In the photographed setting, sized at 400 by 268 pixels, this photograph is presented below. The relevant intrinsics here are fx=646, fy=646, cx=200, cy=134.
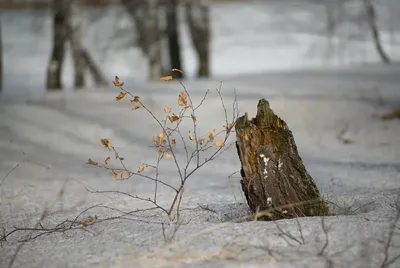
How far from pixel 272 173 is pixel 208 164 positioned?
3.79m

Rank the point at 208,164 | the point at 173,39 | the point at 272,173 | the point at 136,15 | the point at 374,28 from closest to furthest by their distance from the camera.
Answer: the point at 272,173 → the point at 208,164 → the point at 173,39 → the point at 136,15 → the point at 374,28

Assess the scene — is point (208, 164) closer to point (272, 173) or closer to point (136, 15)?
point (272, 173)

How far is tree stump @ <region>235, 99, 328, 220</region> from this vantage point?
4.47 m

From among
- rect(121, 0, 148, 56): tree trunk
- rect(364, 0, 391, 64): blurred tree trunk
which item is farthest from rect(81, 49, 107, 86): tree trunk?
rect(364, 0, 391, 64): blurred tree trunk

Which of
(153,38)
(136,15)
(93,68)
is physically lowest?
(93,68)

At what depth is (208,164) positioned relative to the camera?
828 cm

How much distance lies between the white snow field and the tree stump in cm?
22

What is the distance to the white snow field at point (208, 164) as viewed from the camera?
375 cm

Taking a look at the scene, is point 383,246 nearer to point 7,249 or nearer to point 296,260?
point 296,260

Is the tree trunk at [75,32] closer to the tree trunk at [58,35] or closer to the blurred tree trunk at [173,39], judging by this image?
the tree trunk at [58,35]

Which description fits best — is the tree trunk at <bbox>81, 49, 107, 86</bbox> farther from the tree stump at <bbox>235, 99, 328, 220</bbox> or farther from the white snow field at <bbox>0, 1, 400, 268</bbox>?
the tree stump at <bbox>235, 99, 328, 220</bbox>

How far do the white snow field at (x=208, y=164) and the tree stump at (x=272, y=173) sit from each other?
22 cm

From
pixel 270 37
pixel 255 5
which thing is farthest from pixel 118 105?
pixel 255 5

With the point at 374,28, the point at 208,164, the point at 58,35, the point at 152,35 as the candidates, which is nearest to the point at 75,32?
the point at 58,35
